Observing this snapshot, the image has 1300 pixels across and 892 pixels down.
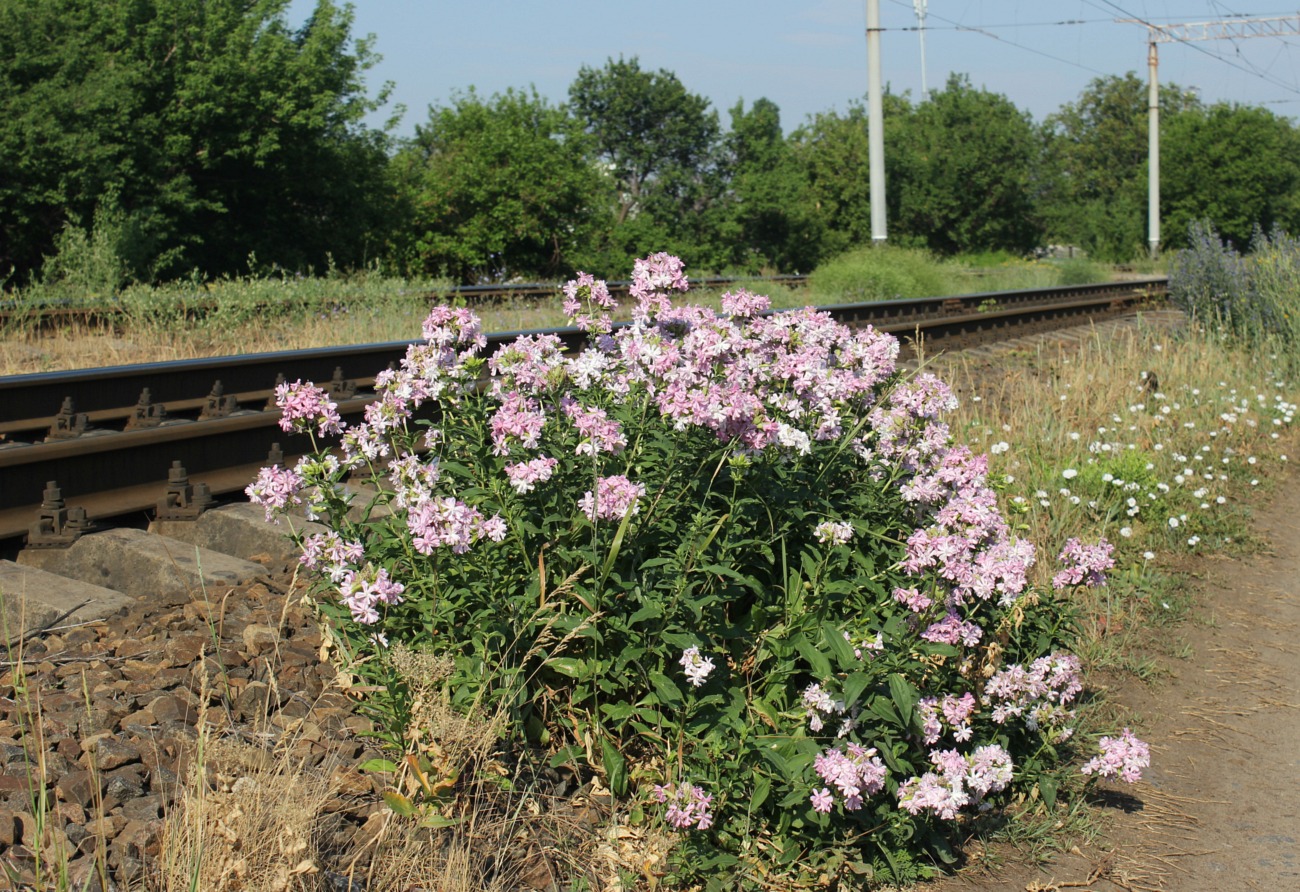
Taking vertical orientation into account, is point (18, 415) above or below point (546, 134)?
below

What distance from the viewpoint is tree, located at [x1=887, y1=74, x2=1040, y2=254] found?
6178cm

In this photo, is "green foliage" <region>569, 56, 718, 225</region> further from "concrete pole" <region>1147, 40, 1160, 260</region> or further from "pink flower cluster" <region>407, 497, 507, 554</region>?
"pink flower cluster" <region>407, 497, 507, 554</region>

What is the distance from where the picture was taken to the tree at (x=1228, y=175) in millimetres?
59656

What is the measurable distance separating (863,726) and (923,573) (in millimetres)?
525

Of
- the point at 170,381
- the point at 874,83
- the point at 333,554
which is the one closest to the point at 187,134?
the point at 874,83

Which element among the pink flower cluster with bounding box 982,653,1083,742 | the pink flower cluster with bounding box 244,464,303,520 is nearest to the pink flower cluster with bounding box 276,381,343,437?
the pink flower cluster with bounding box 244,464,303,520

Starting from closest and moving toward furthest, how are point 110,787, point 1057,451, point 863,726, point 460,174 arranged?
1. point 110,787
2. point 863,726
3. point 1057,451
4. point 460,174

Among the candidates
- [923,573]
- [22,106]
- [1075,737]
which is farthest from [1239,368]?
[22,106]

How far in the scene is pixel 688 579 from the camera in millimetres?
3518

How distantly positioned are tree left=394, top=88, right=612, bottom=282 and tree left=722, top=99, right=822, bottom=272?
11.4 metres

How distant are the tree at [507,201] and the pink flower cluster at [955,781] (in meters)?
28.8

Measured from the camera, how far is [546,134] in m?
34.6

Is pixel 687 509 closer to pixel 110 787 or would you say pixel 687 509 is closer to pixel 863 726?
pixel 863 726

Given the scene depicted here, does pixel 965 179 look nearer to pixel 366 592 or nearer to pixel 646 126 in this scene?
pixel 646 126
